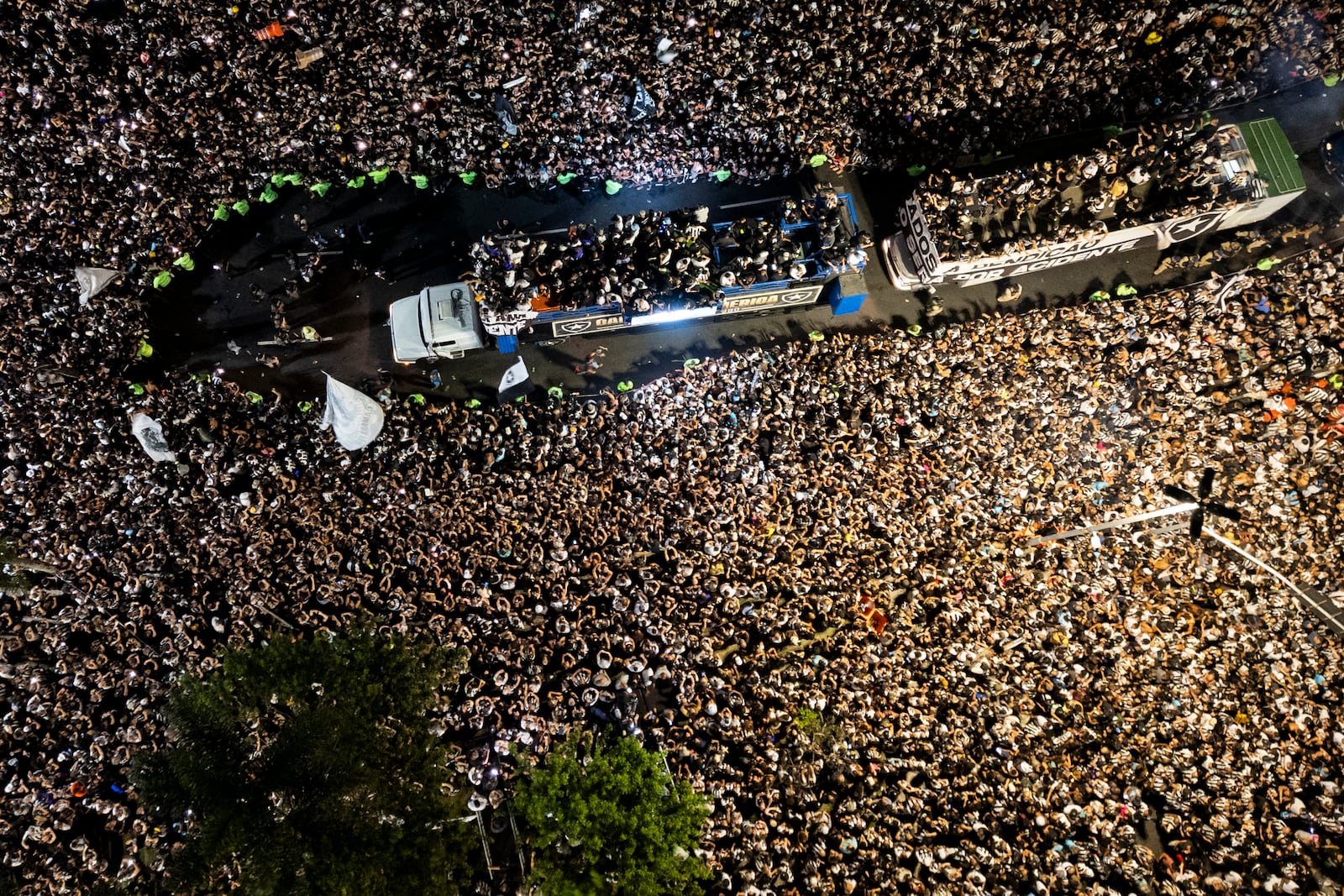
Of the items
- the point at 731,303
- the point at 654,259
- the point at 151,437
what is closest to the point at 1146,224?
the point at 731,303

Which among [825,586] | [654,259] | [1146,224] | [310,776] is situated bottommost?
[825,586]

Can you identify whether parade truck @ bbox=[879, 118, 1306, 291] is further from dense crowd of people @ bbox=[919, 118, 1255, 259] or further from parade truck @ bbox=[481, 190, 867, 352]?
parade truck @ bbox=[481, 190, 867, 352]

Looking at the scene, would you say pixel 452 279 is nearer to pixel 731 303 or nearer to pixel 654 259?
pixel 654 259

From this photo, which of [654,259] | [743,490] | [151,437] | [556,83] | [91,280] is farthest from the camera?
[556,83]

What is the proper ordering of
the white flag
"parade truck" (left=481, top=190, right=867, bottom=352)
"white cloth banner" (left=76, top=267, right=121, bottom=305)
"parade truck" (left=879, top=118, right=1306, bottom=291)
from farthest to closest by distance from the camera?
the white flag
"parade truck" (left=879, top=118, right=1306, bottom=291)
"parade truck" (left=481, top=190, right=867, bottom=352)
"white cloth banner" (left=76, top=267, right=121, bottom=305)

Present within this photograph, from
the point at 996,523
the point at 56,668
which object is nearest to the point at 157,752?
the point at 56,668

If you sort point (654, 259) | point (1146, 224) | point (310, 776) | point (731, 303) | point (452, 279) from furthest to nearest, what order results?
point (452, 279) → point (731, 303) → point (1146, 224) → point (654, 259) → point (310, 776)

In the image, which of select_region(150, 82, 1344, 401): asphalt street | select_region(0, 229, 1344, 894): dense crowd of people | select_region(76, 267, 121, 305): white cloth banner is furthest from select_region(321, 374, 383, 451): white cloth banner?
select_region(76, 267, 121, 305): white cloth banner
